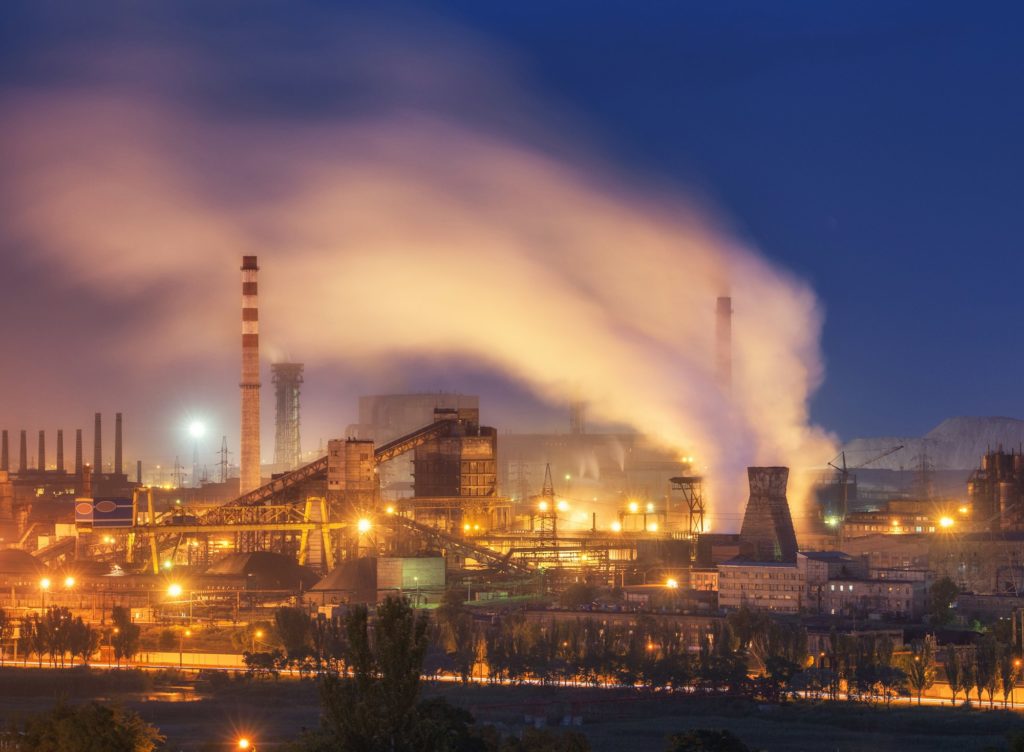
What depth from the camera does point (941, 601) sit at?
5875cm

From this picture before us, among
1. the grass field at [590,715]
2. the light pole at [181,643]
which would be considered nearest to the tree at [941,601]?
the grass field at [590,715]

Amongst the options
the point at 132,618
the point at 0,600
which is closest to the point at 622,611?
the point at 132,618

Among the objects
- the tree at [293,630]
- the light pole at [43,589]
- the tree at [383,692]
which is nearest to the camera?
the tree at [383,692]

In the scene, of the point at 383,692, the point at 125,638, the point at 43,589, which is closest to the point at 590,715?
the point at 383,692

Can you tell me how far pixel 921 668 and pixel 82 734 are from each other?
24.6 meters

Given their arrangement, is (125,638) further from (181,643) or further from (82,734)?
(82,734)

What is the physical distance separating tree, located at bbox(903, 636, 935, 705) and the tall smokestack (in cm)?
4471

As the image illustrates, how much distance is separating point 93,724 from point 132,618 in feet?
110

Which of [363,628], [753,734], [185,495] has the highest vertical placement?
[185,495]

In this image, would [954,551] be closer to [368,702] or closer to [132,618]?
[132,618]

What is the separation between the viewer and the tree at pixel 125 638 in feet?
182

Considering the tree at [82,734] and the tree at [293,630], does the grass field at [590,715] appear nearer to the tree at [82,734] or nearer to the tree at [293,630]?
the tree at [293,630]

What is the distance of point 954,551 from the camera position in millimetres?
73625

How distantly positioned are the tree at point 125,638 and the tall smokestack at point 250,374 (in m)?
28.5
